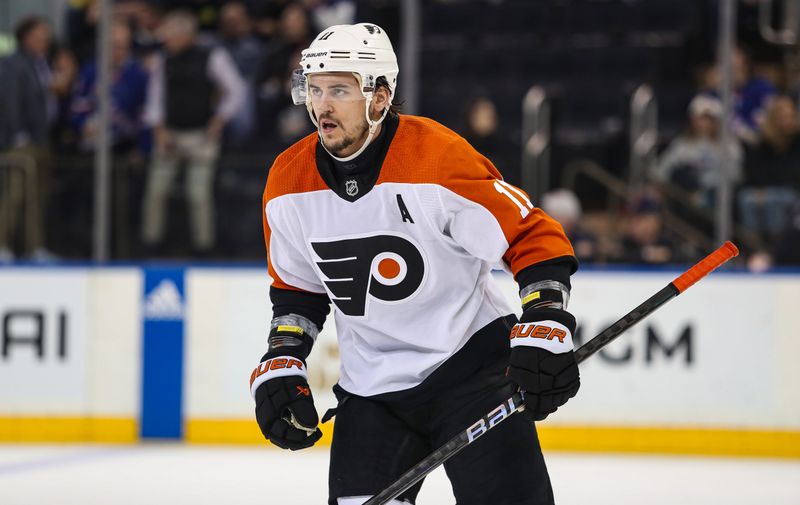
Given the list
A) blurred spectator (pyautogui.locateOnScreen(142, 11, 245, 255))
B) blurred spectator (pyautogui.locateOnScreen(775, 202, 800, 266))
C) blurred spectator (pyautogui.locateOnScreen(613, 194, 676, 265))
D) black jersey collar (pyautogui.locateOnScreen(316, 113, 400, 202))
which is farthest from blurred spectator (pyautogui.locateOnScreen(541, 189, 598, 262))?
black jersey collar (pyautogui.locateOnScreen(316, 113, 400, 202))

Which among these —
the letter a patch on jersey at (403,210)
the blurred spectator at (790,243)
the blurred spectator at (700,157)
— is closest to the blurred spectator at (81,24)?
the blurred spectator at (700,157)

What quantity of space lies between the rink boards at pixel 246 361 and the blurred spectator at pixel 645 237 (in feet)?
0.96

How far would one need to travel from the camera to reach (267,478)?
5.07 meters

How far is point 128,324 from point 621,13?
12.9 ft

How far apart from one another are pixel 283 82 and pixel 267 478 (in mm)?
2457

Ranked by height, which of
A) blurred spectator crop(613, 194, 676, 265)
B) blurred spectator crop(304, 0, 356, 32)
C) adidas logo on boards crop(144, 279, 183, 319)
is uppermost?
blurred spectator crop(304, 0, 356, 32)

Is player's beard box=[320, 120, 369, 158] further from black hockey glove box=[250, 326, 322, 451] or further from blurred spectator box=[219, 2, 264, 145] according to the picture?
blurred spectator box=[219, 2, 264, 145]

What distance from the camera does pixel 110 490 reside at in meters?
4.79

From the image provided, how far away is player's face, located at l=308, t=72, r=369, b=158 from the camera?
8.48 feet

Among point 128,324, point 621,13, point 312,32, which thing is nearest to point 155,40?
point 312,32

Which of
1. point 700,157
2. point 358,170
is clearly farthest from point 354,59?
point 700,157

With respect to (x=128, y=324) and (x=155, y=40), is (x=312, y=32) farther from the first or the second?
(x=128, y=324)

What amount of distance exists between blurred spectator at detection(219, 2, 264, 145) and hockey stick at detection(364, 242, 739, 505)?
4.21 meters

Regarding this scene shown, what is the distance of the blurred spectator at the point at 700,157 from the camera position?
611 centimetres
